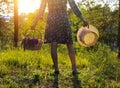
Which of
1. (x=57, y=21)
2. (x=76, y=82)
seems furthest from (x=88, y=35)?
(x=76, y=82)

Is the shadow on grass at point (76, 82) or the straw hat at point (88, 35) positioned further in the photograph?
the straw hat at point (88, 35)

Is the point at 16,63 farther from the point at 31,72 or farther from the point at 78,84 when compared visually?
the point at 78,84

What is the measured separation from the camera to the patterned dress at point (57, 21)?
19.2 ft

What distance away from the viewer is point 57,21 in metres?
5.87

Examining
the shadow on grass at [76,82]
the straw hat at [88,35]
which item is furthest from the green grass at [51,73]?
the straw hat at [88,35]

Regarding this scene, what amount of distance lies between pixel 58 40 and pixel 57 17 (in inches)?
16.2

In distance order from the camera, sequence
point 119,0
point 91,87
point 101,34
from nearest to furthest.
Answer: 1. point 91,87
2. point 119,0
3. point 101,34

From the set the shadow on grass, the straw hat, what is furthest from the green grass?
the straw hat

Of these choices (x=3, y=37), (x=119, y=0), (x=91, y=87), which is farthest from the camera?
(x=3, y=37)

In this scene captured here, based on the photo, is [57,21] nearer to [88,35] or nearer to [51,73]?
[88,35]

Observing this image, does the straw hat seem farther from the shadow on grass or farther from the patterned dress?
the shadow on grass

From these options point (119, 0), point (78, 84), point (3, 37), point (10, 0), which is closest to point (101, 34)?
point (119, 0)

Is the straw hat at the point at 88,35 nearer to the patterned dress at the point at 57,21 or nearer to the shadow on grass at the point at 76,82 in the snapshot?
the patterned dress at the point at 57,21

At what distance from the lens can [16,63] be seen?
7023mm
